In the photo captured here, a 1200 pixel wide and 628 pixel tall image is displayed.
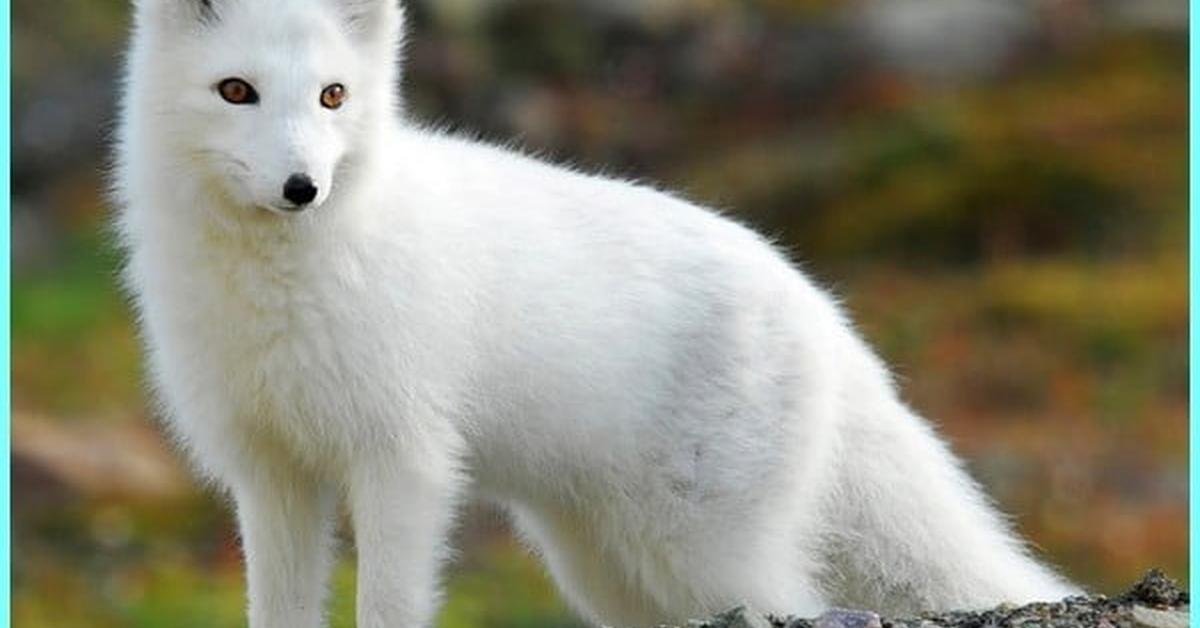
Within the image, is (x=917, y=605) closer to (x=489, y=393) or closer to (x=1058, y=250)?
(x=489, y=393)

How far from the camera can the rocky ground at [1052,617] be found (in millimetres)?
6355

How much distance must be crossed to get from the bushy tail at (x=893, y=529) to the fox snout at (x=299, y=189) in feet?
6.90

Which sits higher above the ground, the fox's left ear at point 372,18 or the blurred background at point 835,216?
the blurred background at point 835,216

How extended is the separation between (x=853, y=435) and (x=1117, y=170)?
1126 centimetres

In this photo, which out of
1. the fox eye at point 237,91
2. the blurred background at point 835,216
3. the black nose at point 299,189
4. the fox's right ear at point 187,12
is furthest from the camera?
the blurred background at point 835,216

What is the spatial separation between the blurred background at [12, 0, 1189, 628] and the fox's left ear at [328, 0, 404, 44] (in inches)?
244

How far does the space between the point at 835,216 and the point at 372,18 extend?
11.9 m

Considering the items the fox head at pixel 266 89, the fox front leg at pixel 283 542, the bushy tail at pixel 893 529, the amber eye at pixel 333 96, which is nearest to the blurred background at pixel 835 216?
the fox front leg at pixel 283 542

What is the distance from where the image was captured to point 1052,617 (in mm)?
6461

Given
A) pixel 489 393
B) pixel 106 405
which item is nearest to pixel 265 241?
pixel 489 393

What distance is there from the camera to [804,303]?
7453 millimetres

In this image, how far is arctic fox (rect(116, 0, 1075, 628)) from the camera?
6.53 m

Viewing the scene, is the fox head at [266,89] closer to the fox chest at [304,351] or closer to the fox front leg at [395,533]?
the fox chest at [304,351]

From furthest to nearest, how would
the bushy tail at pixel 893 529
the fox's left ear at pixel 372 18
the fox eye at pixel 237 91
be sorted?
1. the bushy tail at pixel 893 529
2. the fox's left ear at pixel 372 18
3. the fox eye at pixel 237 91
